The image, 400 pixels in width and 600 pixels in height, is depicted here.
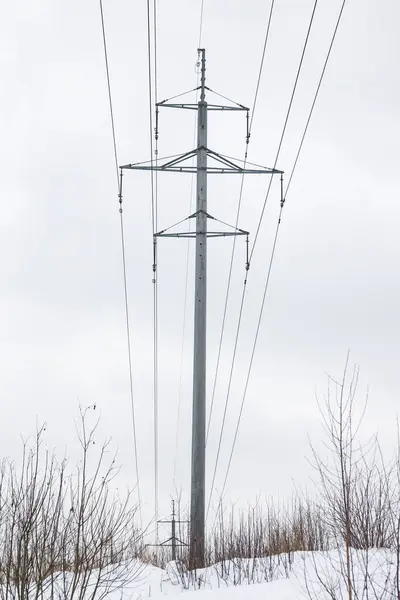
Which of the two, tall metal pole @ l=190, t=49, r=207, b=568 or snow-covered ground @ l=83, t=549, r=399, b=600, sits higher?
tall metal pole @ l=190, t=49, r=207, b=568

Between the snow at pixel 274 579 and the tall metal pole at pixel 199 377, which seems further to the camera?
the tall metal pole at pixel 199 377

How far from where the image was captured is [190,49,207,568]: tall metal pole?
1355cm

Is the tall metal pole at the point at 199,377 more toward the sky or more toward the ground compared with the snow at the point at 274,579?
more toward the sky

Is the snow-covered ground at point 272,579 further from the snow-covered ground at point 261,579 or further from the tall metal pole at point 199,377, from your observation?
the tall metal pole at point 199,377

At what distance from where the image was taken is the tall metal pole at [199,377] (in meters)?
13.5

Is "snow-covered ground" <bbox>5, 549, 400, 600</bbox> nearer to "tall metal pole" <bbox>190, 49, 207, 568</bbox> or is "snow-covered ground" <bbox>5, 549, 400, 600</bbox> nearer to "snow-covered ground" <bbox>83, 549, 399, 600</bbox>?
"snow-covered ground" <bbox>83, 549, 399, 600</bbox>

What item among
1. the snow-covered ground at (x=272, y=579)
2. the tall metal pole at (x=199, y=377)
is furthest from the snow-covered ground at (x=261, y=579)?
the tall metal pole at (x=199, y=377)

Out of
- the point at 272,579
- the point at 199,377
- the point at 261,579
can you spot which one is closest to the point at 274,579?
the point at 272,579

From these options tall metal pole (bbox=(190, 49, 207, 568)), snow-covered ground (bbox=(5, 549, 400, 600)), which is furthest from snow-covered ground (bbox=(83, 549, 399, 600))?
tall metal pole (bbox=(190, 49, 207, 568))

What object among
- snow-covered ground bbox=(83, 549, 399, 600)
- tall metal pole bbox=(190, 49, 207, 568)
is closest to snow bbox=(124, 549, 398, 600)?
snow-covered ground bbox=(83, 549, 399, 600)

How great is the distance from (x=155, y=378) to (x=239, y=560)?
17.7 ft

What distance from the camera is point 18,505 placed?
32.5 ft

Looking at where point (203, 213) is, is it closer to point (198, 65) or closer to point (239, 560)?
point (198, 65)

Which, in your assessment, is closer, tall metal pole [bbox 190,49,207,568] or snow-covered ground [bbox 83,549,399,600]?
snow-covered ground [bbox 83,549,399,600]
